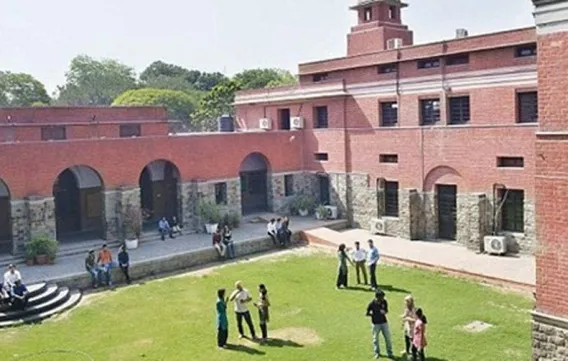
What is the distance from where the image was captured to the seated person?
693 inches

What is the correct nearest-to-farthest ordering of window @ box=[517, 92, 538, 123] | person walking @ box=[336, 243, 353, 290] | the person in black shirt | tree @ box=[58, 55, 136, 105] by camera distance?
the person in black shirt → person walking @ box=[336, 243, 353, 290] → window @ box=[517, 92, 538, 123] → tree @ box=[58, 55, 136, 105]

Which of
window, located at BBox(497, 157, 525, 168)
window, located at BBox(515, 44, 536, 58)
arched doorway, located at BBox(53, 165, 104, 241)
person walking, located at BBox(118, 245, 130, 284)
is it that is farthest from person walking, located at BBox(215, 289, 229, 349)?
window, located at BBox(515, 44, 536, 58)

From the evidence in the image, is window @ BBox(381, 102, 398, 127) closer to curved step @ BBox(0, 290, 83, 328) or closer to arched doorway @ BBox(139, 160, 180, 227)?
arched doorway @ BBox(139, 160, 180, 227)

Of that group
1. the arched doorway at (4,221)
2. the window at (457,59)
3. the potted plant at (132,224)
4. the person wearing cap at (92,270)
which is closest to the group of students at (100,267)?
the person wearing cap at (92,270)

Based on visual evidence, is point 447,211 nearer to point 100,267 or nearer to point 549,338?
point 100,267

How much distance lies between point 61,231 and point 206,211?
22.2ft

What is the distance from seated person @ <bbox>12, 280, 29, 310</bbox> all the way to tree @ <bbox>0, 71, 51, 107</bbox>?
58210 mm

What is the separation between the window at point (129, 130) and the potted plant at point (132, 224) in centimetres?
779

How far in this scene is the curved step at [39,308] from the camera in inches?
680

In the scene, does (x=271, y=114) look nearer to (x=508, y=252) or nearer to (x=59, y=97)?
(x=508, y=252)

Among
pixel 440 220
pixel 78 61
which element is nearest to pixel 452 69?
pixel 440 220

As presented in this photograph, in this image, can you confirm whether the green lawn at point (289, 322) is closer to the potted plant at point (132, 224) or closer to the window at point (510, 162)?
the potted plant at point (132, 224)

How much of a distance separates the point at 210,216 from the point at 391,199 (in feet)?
28.2

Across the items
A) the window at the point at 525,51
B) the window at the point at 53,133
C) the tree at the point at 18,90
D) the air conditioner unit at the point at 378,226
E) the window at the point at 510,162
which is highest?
the tree at the point at 18,90
